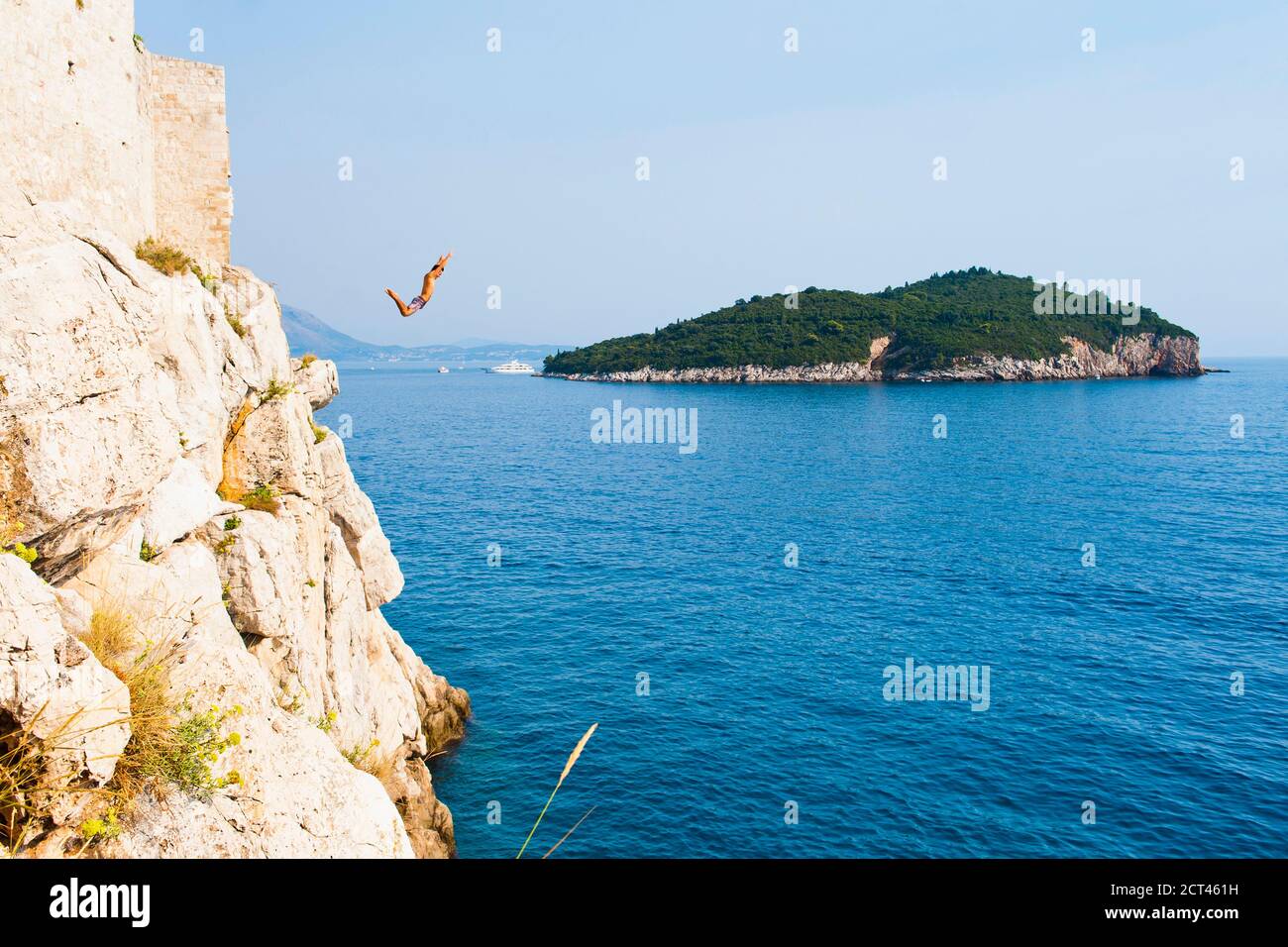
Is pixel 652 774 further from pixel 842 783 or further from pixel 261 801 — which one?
pixel 261 801

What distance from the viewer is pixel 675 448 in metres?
106

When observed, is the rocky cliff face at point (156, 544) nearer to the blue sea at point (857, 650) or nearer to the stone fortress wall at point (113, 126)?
the stone fortress wall at point (113, 126)

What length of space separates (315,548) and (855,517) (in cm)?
4965

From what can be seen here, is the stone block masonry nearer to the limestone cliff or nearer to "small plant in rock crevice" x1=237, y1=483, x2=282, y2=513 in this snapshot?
the limestone cliff

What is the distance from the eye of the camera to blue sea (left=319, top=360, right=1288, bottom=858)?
88.7 ft

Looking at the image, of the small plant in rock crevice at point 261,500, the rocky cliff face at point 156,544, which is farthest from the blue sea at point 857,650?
the rocky cliff face at point 156,544

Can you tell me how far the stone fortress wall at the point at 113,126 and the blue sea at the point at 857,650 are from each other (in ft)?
64.2

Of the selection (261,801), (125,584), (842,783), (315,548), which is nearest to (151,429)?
(125,584)

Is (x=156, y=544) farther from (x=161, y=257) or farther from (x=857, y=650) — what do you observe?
(x=857, y=650)

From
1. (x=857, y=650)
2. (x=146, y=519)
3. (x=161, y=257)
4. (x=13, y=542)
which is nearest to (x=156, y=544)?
(x=146, y=519)

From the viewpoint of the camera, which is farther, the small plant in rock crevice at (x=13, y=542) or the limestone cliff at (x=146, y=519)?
the small plant in rock crevice at (x=13, y=542)

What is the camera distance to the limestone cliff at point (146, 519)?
9.21 metres

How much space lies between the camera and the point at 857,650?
39.8 metres

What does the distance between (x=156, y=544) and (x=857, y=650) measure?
3159 cm
